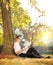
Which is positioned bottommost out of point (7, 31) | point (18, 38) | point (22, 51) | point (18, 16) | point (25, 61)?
point (25, 61)

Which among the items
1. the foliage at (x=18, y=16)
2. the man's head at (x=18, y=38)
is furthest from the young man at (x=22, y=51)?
the foliage at (x=18, y=16)

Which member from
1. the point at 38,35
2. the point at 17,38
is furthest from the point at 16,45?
the point at 38,35

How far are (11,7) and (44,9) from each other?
54 cm

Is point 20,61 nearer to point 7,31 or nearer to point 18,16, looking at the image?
point 7,31

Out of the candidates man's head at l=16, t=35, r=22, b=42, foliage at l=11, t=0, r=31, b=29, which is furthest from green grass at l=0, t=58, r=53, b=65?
foliage at l=11, t=0, r=31, b=29

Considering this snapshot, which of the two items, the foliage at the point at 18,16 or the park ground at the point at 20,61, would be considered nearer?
the park ground at the point at 20,61

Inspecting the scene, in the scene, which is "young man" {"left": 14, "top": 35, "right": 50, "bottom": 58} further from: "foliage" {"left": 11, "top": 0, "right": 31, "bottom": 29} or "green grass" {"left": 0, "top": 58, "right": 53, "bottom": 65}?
"foliage" {"left": 11, "top": 0, "right": 31, "bottom": 29}

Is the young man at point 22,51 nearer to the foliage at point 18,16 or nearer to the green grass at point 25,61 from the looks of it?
the green grass at point 25,61

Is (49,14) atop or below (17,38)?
atop

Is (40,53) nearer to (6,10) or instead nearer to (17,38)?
(17,38)

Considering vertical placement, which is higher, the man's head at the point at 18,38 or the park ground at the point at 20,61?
the man's head at the point at 18,38

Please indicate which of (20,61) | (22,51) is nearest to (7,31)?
(22,51)

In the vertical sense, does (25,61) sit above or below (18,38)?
below

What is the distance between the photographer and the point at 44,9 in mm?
3643
